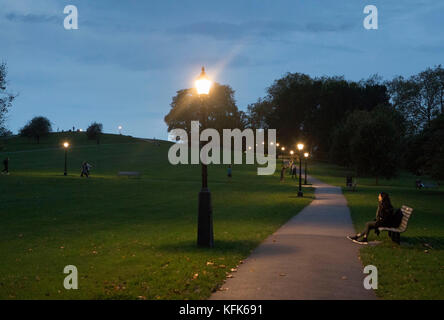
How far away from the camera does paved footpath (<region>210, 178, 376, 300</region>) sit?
24.5 feet

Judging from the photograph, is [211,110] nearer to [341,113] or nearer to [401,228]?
[341,113]

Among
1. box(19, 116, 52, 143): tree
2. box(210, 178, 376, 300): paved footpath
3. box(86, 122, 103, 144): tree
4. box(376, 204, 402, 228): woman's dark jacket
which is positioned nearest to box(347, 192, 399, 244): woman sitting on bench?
box(376, 204, 402, 228): woman's dark jacket

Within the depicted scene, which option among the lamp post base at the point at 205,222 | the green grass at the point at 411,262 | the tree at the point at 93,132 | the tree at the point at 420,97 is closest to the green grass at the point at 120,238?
the lamp post base at the point at 205,222

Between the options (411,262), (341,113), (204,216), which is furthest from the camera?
(341,113)

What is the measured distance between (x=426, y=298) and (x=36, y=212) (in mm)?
17682

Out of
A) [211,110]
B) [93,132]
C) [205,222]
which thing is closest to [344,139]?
[211,110]

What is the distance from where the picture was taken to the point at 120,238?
13.7 metres

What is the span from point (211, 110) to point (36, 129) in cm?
4541

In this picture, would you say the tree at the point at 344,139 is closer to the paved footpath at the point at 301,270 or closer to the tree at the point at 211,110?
the tree at the point at 211,110

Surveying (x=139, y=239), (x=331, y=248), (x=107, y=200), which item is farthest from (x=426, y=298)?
(x=107, y=200)

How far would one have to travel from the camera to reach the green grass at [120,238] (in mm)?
8117

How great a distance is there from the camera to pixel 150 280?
27.6 feet

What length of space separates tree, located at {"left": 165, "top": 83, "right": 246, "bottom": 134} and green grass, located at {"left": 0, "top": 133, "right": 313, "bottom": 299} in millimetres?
71723

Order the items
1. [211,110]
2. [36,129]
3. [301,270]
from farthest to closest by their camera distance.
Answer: [36,129] < [211,110] < [301,270]
